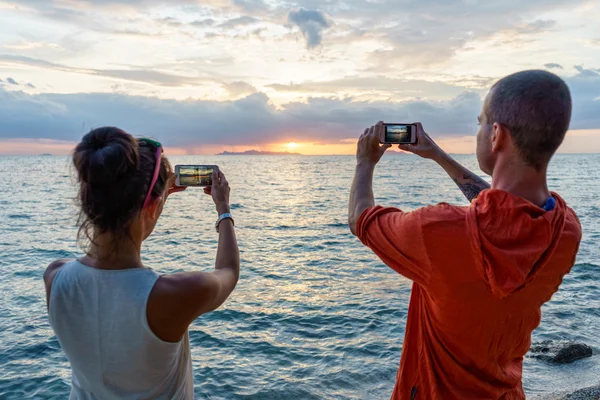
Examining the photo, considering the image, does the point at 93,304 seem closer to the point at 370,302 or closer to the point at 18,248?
the point at 370,302

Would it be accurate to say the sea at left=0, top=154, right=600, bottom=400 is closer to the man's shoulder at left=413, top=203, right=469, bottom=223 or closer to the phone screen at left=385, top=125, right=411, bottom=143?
the man's shoulder at left=413, top=203, right=469, bottom=223

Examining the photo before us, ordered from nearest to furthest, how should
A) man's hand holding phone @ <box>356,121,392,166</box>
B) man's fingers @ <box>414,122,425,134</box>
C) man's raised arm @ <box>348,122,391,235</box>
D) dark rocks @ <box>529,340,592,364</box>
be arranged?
man's raised arm @ <box>348,122,391,235</box>
man's hand holding phone @ <box>356,121,392,166</box>
man's fingers @ <box>414,122,425,134</box>
dark rocks @ <box>529,340,592,364</box>

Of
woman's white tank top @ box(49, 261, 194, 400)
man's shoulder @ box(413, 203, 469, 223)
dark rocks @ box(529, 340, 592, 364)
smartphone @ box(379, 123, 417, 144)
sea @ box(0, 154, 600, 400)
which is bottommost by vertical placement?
sea @ box(0, 154, 600, 400)

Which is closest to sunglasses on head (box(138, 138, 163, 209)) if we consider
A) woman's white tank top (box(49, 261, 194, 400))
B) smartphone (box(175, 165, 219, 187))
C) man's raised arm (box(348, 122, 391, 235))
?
woman's white tank top (box(49, 261, 194, 400))

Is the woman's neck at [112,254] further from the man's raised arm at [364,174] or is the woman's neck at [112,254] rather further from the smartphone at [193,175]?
the man's raised arm at [364,174]

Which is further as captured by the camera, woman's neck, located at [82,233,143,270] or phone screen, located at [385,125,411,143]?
phone screen, located at [385,125,411,143]

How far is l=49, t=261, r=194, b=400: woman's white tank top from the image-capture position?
215cm

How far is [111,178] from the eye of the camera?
6.98 ft

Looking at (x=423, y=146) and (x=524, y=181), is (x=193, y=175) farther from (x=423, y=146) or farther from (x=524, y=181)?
(x=524, y=181)

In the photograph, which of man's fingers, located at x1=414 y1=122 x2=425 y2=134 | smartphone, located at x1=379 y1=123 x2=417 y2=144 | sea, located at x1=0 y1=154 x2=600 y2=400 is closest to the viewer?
smartphone, located at x1=379 y1=123 x2=417 y2=144

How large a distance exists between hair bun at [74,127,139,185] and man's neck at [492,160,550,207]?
5.45 feet

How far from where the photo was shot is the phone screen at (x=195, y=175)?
2.99 m

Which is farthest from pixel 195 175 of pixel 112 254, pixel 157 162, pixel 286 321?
pixel 286 321

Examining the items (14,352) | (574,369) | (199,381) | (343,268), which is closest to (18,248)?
(14,352)
